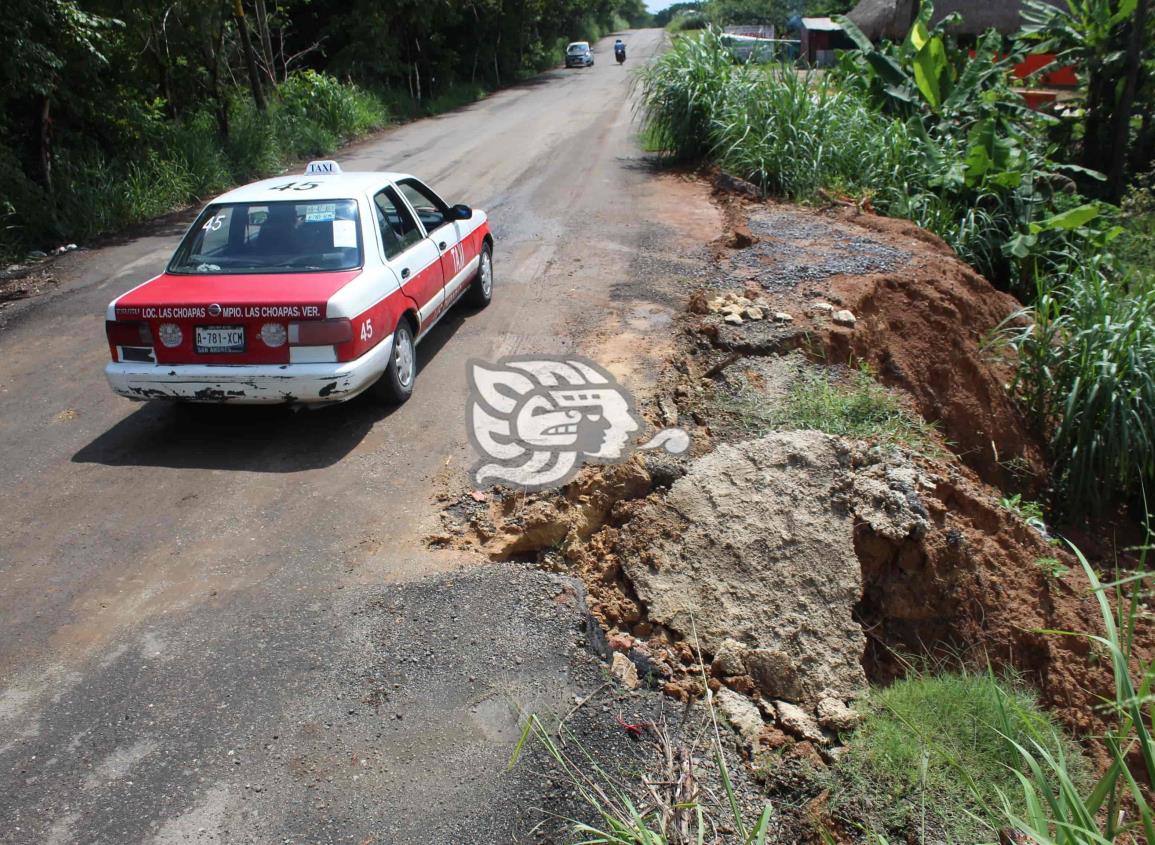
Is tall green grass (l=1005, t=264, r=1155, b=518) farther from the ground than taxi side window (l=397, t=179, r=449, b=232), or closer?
closer

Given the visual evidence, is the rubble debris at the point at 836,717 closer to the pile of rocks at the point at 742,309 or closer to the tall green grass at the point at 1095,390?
the pile of rocks at the point at 742,309

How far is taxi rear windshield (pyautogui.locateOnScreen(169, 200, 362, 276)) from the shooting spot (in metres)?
6.46

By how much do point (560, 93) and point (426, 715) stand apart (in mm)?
30324

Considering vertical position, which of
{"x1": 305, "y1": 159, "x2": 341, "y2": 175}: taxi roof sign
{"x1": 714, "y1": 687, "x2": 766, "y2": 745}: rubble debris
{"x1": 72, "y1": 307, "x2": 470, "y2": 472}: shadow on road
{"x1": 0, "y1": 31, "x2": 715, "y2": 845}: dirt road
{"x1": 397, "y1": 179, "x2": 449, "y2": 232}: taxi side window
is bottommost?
{"x1": 714, "y1": 687, "x2": 766, "y2": 745}: rubble debris

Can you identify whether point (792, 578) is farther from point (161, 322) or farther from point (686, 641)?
point (161, 322)

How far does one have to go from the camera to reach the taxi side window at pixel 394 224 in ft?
22.4

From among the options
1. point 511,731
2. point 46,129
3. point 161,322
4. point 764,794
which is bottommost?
point 764,794

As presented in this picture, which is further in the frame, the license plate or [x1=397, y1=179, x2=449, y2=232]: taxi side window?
[x1=397, y1=179, x2=449, y2=232]: taxi side window

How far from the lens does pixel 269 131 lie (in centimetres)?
1772

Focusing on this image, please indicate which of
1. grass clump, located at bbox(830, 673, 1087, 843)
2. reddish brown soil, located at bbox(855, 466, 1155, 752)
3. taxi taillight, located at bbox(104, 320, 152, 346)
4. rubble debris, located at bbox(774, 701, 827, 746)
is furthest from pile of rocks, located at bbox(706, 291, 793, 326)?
taxi taillight, located at bbox(104, 320, 152, 346)

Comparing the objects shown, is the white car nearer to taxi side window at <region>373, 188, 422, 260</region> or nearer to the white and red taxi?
the white and red taxi

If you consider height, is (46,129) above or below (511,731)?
above

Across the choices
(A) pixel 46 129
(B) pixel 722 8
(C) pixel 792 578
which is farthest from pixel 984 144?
(B) pixel 722 8

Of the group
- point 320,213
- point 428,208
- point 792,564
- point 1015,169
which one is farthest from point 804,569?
point 1015,169
